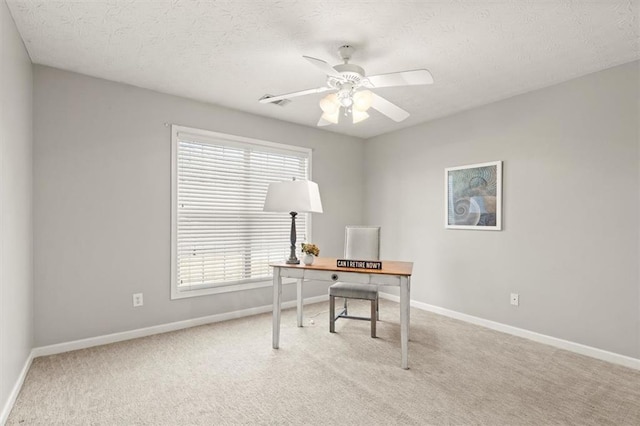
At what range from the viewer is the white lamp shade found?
307cm

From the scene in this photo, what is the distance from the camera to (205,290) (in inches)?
150

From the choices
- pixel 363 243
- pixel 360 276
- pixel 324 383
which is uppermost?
pixel 363 243

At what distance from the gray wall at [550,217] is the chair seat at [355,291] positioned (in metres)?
1.31

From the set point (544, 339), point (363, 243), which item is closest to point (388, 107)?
point (363, 243)

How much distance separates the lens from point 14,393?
2.20 metres

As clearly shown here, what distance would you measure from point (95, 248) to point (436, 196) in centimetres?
377

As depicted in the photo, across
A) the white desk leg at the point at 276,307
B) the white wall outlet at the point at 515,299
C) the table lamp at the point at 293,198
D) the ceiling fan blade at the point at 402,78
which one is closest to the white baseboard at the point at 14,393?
the white desk leg at the point at 276,307

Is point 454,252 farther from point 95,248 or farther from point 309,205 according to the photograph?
point 95,248

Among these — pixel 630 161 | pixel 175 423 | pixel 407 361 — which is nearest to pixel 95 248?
pixel 175 423

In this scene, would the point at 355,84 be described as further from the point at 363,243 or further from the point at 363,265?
the point at 363,243

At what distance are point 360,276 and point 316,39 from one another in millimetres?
1835

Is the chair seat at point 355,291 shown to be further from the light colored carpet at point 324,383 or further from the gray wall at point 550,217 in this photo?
the gray wall at point 550,217

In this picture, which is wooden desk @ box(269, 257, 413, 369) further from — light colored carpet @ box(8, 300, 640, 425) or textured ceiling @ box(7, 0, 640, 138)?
textured ceiling @ box(7, 0, 640, 138)

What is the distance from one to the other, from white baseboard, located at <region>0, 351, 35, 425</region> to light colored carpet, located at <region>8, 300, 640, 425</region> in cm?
4
